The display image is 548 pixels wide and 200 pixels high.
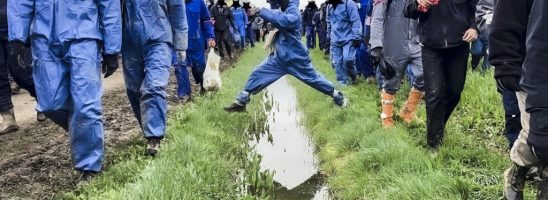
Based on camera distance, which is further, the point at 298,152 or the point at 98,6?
the point at 298,152

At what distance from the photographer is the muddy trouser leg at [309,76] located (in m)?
6.12

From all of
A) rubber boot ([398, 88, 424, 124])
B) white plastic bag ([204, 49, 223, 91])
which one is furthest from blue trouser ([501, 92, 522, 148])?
white plastic bag ([204, 49, 223, 91])

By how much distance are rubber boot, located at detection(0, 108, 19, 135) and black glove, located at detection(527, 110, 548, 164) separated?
5.11m

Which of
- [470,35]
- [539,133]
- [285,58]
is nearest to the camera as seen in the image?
[539,133]

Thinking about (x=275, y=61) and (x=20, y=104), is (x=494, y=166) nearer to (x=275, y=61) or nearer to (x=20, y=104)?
(x=275, y=61)

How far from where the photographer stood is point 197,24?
756cm

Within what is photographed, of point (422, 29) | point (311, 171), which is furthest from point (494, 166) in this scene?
point (311, 171)

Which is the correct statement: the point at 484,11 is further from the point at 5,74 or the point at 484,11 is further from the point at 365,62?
the point at 365,62

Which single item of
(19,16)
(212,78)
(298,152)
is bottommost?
(298,152)

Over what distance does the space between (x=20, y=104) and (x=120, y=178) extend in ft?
14.5

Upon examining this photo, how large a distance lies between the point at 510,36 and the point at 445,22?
5.97 feet

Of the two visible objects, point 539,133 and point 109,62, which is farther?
point 109,62

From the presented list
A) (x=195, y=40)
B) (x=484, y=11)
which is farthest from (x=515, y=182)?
(x=195, y=40)

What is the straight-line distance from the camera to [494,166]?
11.6 ft
